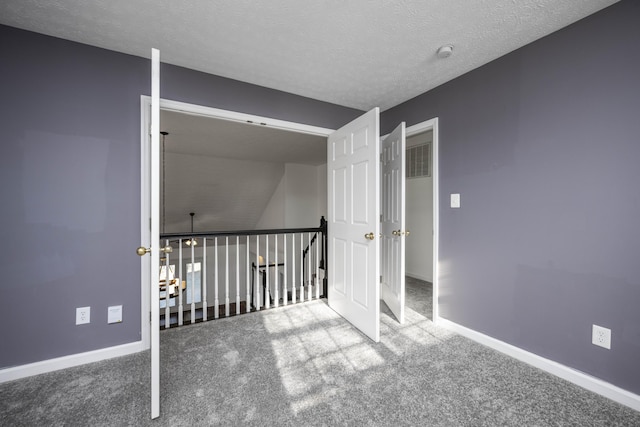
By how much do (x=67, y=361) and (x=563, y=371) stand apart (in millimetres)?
3464

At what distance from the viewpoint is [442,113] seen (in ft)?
8.52

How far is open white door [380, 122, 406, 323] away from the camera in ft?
8.63

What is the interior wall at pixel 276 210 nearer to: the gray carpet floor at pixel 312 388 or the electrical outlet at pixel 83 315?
the gray carpet floor at pixel 312 388

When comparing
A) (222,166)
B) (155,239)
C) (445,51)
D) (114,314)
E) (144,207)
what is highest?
(445,51)

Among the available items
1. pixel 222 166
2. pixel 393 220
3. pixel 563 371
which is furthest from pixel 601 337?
pixel 222 166

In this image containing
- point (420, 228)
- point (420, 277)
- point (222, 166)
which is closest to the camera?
point (420, 277)

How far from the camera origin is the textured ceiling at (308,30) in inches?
63.2

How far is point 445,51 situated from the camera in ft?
6.55

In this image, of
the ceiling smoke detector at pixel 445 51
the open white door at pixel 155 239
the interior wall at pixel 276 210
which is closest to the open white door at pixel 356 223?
the ceiling smoke detector at pixel 445 51

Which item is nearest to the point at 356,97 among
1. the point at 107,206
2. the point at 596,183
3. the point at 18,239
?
the point at 596,183

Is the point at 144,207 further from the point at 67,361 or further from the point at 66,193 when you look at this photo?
the point at 67,361

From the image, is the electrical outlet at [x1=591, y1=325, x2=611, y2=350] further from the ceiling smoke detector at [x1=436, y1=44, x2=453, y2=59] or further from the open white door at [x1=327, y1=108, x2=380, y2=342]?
the ceiling smoke detector at [x1=436, y1=44, x2=453, y2=59]

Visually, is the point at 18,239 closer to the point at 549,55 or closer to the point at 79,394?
the point at 79,394

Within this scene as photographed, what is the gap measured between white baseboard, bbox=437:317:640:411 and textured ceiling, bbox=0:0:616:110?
2.29 meters
